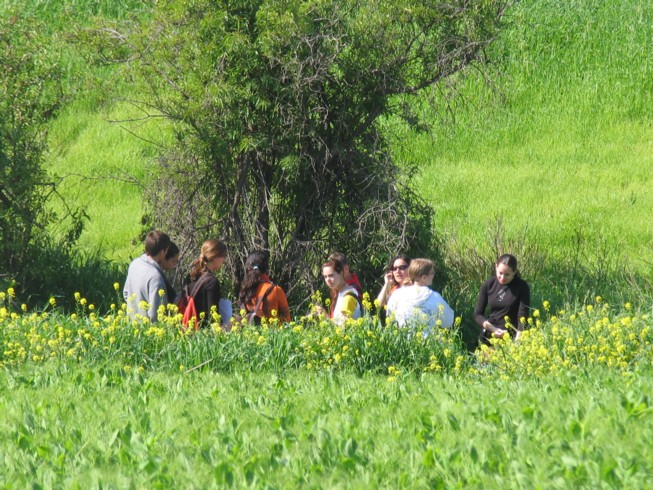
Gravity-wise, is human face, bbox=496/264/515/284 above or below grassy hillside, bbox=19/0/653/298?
below

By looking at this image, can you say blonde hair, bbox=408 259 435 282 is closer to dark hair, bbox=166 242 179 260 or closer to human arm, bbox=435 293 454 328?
human arm, bbox=435 293 454 328

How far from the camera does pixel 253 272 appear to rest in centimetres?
927

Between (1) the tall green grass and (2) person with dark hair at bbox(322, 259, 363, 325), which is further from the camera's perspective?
(2) person with dark hair at bbox(322, 259, 363, 325)

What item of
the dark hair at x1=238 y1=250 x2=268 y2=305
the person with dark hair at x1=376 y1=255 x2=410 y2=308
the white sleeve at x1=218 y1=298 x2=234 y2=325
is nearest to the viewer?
the dark hair at x1=238 y1=250 x2=268 y2=305

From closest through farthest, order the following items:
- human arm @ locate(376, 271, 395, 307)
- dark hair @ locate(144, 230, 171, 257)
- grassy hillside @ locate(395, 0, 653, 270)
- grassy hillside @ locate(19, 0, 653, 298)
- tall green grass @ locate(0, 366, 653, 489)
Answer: tall green grass @ locate(0, 366, 653, 489)
dark hair @ locate(144, 230, 171, 257)
human arm @ locate(376, 271, 395, 307)
grassy hillside @ locate(19, 0, 653, 298)
grassy hillside @ locate(395, 0, 653, 270)

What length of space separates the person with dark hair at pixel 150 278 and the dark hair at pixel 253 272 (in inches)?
28.9

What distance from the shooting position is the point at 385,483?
15.9 ft

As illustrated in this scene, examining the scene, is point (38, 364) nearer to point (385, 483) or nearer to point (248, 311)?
point (248, 311)

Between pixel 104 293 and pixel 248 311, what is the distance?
3.98 meters

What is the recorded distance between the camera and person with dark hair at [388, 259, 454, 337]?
29.7ft

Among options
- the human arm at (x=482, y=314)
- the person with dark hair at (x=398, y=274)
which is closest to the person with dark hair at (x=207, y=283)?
the person with dark hair at (x=398, y=274)

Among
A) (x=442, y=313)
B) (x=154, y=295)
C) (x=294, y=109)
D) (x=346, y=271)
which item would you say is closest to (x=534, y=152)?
(x=294, y=109)

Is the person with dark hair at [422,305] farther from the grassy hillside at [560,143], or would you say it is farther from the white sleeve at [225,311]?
the grassy hillside at [560,143]

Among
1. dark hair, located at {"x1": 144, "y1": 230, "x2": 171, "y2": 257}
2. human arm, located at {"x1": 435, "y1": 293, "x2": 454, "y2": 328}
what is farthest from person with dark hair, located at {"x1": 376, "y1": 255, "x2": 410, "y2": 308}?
dark hair, located at {"x1": 144, "y1": 230, "x2": 171, "y2": 257}
